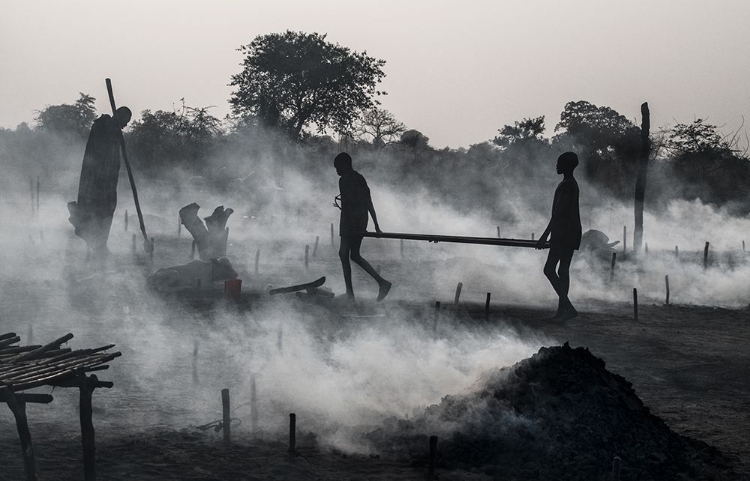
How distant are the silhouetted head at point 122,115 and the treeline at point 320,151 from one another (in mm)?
20963

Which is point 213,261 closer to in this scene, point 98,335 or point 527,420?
point 98,335

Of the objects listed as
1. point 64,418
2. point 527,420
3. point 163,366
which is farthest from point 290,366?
point 527,420

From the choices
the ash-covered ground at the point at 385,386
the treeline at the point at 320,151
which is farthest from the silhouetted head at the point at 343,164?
the treeline at the point at 320,151

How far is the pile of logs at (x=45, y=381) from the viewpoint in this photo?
15.7 feet

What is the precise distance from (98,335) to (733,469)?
7.66 meters

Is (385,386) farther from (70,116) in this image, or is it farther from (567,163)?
(70,116)

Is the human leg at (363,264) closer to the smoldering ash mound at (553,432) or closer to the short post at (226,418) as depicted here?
the smoldering ash mound at (553,432)

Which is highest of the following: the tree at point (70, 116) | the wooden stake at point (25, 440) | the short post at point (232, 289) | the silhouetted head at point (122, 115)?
the tree at point (70, 116)

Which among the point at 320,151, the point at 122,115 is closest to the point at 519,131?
the point at 320,151

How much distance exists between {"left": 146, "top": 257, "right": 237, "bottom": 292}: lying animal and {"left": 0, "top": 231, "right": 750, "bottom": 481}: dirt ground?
4.29 ft

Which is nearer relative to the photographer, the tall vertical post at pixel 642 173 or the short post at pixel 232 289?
the short post at pixel 232 289


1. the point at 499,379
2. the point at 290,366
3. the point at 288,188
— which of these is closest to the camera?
the point at 499,379

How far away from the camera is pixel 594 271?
20.6m

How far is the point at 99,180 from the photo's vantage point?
1461 centimetres
